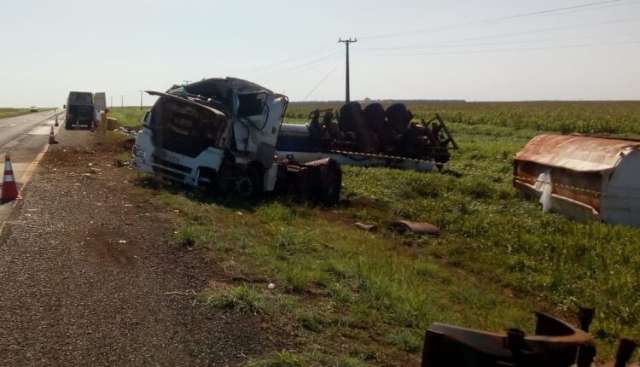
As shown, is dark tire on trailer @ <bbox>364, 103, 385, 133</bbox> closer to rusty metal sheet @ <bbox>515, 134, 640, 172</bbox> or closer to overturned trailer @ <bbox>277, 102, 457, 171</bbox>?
overturned trailer @ <bbox>277, 102, 457, 171</bbox>

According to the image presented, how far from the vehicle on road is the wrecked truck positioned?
2727 cm

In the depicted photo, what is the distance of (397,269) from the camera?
8.40 meters

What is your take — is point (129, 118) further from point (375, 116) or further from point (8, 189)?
point (8, 189)

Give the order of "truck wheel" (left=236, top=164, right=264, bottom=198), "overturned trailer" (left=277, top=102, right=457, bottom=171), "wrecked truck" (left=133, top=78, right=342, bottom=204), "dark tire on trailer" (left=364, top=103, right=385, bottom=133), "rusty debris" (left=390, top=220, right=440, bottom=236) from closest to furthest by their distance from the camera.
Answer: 1. "rusty debris" (left=390, top=220, right=440, bottom=236)
2. "wrecked truck" (left=133, top=78, right=342, bottom=204)
3. "truck wheel" (left=236, top=164, right=264, bottom=198)
4. "overturned trailer" (left=277, top=102, right=457, bottom=171)
5. "dark tire on trailer" (left=364, top=103, right=385, bottom=133)

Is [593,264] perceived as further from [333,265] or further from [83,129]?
[83,129]

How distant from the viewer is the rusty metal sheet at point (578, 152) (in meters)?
12.9

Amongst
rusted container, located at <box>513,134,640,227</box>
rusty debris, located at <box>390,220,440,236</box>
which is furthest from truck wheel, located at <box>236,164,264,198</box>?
rusted container, located at <box>513,134,640,227</box>

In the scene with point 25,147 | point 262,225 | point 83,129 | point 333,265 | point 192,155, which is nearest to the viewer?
point 333,265

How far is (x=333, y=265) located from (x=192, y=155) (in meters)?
6.87

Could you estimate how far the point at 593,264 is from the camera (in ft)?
30.0

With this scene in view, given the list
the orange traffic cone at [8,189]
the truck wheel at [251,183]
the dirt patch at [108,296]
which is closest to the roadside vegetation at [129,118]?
the truck wheel at [251,183]

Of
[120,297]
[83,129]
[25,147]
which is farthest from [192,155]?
[83,129]

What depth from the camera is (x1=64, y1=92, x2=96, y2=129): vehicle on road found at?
3997cm

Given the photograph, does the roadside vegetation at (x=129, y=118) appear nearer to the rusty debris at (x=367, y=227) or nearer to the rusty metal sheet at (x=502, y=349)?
the rusty debris at (x=367, y=227)
